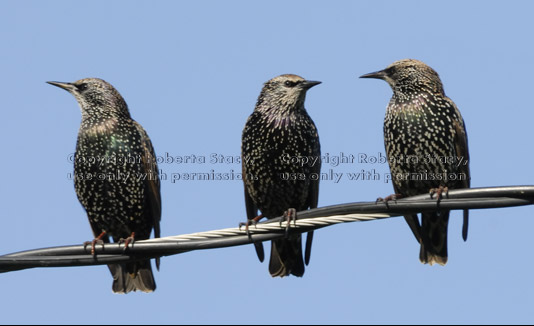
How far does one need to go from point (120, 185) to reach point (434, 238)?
2456 mm

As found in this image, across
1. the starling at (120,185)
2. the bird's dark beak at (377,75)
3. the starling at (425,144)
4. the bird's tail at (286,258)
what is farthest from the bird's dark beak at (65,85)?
the starling at (425,144)

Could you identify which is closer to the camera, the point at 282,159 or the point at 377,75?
the point at 282,159

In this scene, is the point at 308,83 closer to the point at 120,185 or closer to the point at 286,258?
the point at 286,258

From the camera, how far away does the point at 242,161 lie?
268 inches

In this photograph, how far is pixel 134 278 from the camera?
22.0ft

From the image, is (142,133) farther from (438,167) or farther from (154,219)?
(438,167)

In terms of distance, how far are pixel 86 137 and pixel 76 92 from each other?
0.52 m

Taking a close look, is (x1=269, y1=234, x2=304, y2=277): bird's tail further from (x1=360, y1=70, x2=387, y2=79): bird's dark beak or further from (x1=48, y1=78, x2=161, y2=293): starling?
(x1=360, y1=70, x2=387, y2=79): bird's dark beak

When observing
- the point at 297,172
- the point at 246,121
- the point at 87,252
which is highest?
the point at 246,121

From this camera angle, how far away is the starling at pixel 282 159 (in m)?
6.57

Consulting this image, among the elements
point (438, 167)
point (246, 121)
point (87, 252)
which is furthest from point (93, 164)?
point (438, 167)

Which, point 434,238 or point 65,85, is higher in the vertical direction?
point 65,85

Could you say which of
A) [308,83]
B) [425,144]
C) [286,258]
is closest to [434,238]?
[425,144]

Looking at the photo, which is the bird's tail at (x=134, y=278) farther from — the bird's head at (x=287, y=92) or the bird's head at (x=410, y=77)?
the bird's head at (x=410, y=77)
